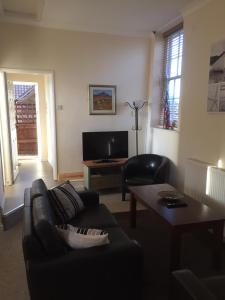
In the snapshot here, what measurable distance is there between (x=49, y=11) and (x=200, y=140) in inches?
116

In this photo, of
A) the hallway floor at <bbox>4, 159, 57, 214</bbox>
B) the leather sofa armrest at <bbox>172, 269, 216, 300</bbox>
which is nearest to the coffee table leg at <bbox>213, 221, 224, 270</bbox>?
the leather sofa armrest at <bbox>172, 269, 216, 300</bbox>

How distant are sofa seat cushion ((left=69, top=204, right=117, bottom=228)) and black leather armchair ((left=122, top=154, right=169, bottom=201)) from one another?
136 centimetres

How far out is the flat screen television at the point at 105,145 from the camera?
4504 mm

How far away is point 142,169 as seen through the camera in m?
4.37

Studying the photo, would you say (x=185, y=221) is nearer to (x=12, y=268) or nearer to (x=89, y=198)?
(x=89, y=198)

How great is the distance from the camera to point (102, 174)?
4520 millimetres

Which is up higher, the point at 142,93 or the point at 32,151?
the point at 142,93

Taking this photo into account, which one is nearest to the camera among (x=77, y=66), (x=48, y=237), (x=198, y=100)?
(x=48, y=237)

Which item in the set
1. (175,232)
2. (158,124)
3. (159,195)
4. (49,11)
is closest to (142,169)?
(158,124)

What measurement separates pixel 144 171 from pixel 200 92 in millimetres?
1618

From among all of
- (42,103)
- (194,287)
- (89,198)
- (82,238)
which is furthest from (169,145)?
(42,103)

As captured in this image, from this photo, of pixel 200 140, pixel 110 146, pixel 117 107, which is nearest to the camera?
pixel 200 140

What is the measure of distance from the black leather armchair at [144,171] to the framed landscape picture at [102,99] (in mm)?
1202

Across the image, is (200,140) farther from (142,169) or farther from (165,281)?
(165,281)
